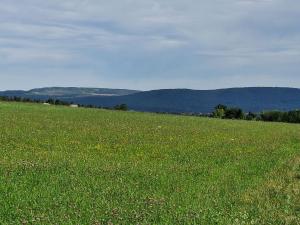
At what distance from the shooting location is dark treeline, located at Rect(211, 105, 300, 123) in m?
133

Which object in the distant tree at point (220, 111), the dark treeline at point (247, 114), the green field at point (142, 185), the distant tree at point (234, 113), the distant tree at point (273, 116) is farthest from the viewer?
the distant tree at point (220, 111)

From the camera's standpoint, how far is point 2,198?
12453mm

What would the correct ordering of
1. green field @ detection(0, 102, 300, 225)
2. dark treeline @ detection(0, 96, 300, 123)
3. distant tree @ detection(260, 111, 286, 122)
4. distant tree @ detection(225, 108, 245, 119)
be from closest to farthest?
green field @ detection(0, 102, 300, 225)
dark treeline @ detection(0, 96, 300, 123)
distant tree @ detection(260, 111, 286, 122)
distant tree @ detection(225, 108, 245, 119)

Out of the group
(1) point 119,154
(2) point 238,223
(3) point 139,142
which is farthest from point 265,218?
(3) point 139,142

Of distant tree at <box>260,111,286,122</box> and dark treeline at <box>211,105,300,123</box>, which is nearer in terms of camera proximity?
dark treeline at <box>211,105,300,123</box>

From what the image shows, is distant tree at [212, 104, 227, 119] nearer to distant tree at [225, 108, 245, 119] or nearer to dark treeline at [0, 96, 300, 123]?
dark treeline at [0, 96, 300, 123]

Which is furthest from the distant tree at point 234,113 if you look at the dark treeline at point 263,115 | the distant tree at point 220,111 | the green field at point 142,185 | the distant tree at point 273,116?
the green field at point 142,185

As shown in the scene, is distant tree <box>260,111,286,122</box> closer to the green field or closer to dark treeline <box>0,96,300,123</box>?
dark treeline <box>0,96,300,123</box>

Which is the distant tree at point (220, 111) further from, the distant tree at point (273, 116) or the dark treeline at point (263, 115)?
the distant tree at point (273, 116)

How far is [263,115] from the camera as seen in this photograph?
142 metres

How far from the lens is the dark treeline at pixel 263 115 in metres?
133

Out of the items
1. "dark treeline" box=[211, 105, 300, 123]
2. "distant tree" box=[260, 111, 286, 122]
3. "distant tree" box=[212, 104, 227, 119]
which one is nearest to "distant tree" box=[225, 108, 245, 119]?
"dark treeline" box=[211, 105, 300, 123]

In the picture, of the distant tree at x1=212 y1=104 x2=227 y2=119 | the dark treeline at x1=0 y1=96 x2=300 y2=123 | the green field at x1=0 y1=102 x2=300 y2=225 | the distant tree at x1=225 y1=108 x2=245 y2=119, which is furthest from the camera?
the distant tree at x1=212 y1=104 x2=227 y2=119

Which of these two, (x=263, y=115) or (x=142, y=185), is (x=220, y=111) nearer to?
(x=263, y=115)
